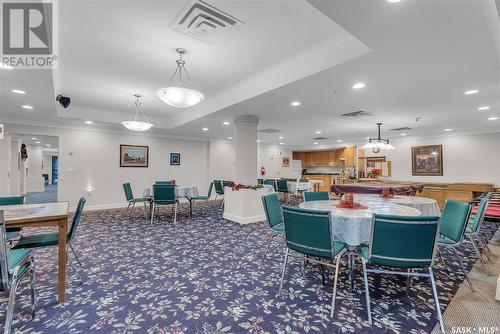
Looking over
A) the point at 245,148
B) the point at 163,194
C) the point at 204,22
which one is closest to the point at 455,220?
the point at 204,22

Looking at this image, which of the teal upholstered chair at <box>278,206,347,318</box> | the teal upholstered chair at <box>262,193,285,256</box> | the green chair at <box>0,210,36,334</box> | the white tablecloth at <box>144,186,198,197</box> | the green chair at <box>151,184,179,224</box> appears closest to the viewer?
the green chair at <box>0,210,36,334</box>

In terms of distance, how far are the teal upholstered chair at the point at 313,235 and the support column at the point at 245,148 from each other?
11.4 feet

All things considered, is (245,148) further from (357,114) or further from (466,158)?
(466,158)

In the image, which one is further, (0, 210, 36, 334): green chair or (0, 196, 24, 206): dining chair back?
(0, 196, 24, 206): dining chair back

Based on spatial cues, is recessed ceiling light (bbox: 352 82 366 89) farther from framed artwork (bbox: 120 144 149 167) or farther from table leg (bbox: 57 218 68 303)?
framed artwork (bbox: 120 144 149 167)

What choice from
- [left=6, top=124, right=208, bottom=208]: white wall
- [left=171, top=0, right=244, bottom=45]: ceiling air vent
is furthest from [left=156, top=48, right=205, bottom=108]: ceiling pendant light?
[left=6, top=124, right=208, bottom=208]: white wall

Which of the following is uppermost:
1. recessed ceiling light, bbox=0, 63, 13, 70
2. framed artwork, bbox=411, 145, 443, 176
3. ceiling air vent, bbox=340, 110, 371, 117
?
ceiling air vent, bbox=340, 110, 371, 117

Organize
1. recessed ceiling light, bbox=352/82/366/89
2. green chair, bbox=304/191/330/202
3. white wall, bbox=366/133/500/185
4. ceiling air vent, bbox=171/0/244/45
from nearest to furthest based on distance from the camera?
1. ceiling air vent, bbox=171/0/244/45
2. recessed ceiling light, bbox=352/82/366/89
3. green chair, bbox=304/191/330/202
4. white wall, bbox=366/133/500/185

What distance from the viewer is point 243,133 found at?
5.79m

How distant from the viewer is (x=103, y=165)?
7.57 m

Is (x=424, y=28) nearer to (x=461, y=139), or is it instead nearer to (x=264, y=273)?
(x=264, y=273)

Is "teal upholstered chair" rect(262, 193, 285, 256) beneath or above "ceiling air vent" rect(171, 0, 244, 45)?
beneath

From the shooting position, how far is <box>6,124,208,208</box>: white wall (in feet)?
22.9

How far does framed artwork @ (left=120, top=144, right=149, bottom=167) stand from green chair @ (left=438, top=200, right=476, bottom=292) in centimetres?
805
